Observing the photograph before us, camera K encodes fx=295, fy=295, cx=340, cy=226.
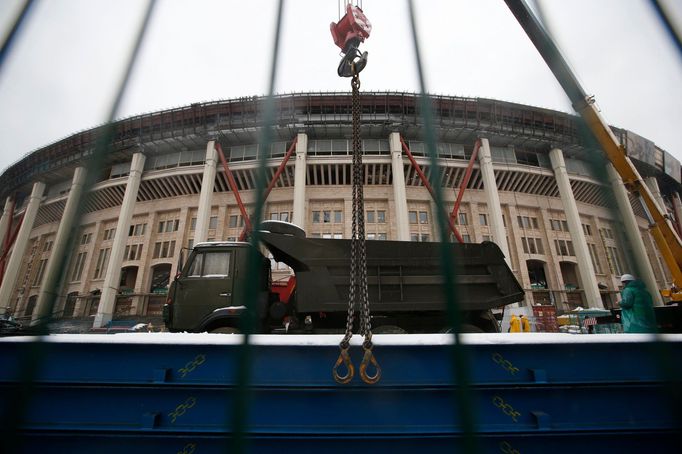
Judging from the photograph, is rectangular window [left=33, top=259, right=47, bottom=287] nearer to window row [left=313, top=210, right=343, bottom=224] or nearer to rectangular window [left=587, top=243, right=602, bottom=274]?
window row [left=313, top=210, right=343, bottom=224]

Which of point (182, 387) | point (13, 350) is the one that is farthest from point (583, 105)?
point (13, 350)

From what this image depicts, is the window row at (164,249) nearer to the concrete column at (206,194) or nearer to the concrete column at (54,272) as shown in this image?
the concrete column at (206,194)

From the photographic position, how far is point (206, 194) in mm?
22656

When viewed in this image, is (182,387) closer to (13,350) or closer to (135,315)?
(13,350)

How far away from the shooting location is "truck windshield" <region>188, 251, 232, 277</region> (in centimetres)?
564

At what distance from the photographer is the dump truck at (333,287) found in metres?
5.25

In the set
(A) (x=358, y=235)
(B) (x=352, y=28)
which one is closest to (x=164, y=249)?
(B) (x=352, y=28)

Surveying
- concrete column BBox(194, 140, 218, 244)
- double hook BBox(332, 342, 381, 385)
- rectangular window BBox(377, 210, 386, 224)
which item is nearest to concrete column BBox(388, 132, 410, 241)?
rectangular window BBox(377, 210, 386, 224)

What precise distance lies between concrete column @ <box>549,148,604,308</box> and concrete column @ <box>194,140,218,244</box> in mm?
27882

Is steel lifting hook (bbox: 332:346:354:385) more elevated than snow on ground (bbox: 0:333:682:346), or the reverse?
snow on ground (bbox: 0:333:682:346)

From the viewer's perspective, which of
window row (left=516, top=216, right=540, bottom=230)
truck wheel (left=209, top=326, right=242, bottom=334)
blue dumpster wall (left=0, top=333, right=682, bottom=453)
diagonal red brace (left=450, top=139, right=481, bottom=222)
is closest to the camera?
blue dumpster wall (left=0, top=333, right=682, bottom=453)

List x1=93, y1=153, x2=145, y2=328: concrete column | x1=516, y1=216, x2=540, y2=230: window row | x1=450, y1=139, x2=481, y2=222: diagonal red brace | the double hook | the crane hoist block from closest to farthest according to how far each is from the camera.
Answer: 1. the double hook
2. the crane hoist block
3. x1=93, y1=153, x2=145, y2=328: concrete column
4. x1=450, y1=139, x2=481, y2=222: diagonal red brace
5. x1=516, y1=216, x2=540, y2=230: window row

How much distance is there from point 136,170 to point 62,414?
27.3m

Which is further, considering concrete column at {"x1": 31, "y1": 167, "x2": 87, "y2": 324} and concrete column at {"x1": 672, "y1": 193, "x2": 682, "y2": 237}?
concrete column at {"x1": 672, "y1": 193, "x2": 682, "y2": 237}
